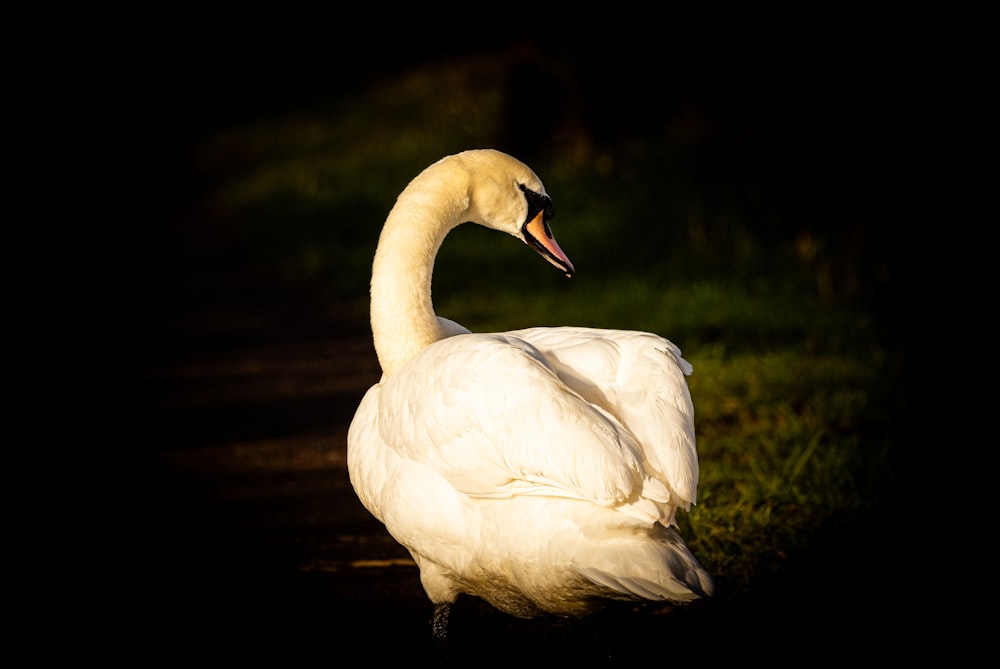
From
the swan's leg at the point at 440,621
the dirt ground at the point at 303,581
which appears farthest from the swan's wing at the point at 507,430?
the dirt ground at the point at 303,581

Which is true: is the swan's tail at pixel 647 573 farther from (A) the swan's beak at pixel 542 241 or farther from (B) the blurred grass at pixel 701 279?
(A) the swan's beak at pixel 542 241

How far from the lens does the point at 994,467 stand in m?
4.49

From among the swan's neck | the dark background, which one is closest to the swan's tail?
the dark background

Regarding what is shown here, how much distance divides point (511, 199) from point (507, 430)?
3.26 feet

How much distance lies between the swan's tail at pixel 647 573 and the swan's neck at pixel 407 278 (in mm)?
1007

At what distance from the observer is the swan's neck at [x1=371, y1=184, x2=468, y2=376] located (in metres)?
3.64

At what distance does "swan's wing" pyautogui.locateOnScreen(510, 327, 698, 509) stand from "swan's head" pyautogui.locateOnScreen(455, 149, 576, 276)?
448 millimetres

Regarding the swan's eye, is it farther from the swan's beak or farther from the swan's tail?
the swan's tail

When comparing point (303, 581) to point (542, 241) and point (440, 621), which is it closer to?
point (440, 621)

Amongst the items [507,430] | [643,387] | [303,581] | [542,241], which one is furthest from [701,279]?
[507,430]

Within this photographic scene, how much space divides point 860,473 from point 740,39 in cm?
559

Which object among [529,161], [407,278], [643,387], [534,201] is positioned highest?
[529,161]

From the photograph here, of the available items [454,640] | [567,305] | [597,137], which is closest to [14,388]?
[567,305]

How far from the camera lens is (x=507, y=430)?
9.82 ft
